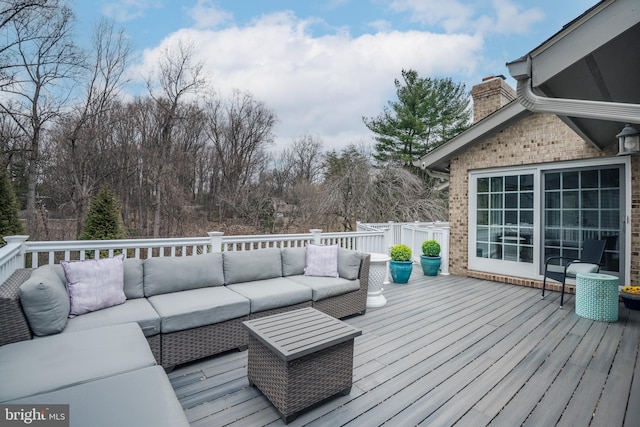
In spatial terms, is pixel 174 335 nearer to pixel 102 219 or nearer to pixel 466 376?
pixel 466 376

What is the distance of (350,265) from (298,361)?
2.08 metres

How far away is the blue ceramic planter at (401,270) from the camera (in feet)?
18.3

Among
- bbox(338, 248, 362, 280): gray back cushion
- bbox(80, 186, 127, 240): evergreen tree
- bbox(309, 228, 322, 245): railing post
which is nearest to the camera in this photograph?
bbox(338, 248, 362, 280): gray back cushion

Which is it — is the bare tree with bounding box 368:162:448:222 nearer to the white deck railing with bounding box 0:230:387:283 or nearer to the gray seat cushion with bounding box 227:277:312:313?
the white deck railing with bounding box 0:230:387:283

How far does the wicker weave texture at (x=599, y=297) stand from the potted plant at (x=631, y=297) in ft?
1.98

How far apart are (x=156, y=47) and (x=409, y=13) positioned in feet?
28.2

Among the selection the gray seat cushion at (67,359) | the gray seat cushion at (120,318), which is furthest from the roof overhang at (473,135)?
the gray seat cushion at (67,359)

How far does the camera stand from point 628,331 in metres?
3.49

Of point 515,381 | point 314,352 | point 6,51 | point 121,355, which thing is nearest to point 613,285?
point 515,381

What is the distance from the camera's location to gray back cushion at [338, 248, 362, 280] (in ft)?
13.0

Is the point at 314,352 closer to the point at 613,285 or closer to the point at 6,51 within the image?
the point at 613,285

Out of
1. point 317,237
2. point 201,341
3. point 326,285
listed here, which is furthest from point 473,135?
point 201,341

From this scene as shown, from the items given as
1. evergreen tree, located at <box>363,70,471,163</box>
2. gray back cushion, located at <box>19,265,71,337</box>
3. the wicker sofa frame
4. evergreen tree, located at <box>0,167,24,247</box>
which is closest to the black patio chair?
the wicker sofa frame

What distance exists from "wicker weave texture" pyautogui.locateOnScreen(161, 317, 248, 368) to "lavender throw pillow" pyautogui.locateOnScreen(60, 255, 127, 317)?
65 cm
